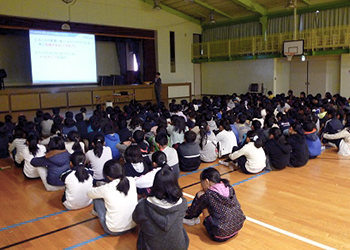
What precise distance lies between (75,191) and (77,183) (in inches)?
3.6

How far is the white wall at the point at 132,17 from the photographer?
10992 mm

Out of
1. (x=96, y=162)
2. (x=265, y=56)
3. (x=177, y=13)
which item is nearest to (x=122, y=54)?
(x=177, y=13)

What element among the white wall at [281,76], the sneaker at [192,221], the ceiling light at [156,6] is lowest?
the sneaker at [192,221]

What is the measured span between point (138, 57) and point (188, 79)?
3.02 m

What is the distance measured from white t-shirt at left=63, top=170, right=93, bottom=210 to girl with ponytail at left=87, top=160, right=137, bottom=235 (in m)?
→ 0.57

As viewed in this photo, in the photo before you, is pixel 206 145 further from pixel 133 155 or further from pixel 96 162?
pixel 133 155

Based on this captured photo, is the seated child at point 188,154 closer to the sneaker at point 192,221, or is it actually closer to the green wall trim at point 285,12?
the sneaker at point 192,221

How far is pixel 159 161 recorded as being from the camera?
10.9 ft

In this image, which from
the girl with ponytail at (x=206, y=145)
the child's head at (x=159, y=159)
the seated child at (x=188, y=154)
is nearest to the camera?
the child's head at (x=159, y=159)

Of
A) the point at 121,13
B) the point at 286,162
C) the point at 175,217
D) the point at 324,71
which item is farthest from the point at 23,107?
the point at 324,71

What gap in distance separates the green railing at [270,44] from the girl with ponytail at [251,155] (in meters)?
8.88

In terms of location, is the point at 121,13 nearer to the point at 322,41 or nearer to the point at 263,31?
the point at 263,31

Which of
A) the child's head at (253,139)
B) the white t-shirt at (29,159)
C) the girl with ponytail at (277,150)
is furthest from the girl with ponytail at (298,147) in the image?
the white t-shirt at (29,159)

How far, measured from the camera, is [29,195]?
404 cm
